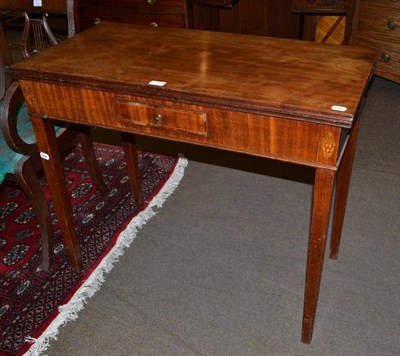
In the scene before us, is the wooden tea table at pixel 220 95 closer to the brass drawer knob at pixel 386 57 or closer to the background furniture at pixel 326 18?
the background furniture at pixel 326 18

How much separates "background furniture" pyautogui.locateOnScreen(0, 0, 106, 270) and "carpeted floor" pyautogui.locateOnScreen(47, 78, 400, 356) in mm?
384

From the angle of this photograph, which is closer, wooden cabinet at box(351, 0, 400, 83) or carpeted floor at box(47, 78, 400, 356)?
carpeted floor at box(47, 78, 400, 356)

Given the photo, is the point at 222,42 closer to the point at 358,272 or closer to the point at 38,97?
the point at 38,97

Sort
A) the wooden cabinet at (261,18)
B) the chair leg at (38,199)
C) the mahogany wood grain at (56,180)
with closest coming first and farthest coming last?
the mahogany wood grain at (56,180), the chair leg at (38,199), the wooden cabinet at (261,18)

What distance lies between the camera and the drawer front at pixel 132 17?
2.76 metres

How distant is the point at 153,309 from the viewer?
6.02 ft

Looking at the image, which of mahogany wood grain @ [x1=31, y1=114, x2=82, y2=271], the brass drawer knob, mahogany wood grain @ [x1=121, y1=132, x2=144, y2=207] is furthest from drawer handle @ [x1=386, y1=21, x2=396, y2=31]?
mahogany wood grain @ [x1=31, y1=114, x2=82, y2=271]

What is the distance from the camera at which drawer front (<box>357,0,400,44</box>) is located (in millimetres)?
2891

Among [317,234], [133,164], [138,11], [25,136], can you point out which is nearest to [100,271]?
[133,164]

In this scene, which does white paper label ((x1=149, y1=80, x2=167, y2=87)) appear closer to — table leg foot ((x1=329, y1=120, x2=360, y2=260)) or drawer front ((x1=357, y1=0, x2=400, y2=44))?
table leg foot ((x1=329, y1=120, x2=360, y2=260))

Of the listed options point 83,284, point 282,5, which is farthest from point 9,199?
point 282,5

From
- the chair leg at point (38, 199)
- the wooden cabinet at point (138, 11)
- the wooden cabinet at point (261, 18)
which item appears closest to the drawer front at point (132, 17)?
the wooden cabinet at point (138, 11)

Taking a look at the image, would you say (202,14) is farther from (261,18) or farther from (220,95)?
(220,95)

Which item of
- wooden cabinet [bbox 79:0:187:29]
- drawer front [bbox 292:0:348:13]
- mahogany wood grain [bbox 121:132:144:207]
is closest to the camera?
mahogany wood grain [bbox 121:132:144:207]
